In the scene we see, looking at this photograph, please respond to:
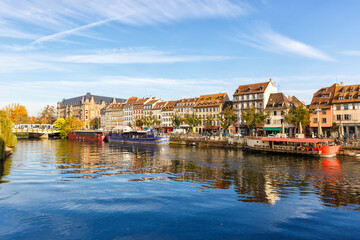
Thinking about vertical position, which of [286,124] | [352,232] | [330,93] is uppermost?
[330,93]

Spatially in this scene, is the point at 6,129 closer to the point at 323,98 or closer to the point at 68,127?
the point at 323,98

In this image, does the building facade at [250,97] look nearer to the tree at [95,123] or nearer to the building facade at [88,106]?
the building facade at [88,106]

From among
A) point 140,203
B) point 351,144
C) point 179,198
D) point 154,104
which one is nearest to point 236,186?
point 179,198

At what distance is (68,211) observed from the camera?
16719mm

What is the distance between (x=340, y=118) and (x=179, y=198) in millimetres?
62773

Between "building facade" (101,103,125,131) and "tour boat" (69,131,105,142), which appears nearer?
"tour boat" (69,131,105,142)

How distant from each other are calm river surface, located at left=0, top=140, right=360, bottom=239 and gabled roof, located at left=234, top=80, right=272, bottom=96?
60.9 meters

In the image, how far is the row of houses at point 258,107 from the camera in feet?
225

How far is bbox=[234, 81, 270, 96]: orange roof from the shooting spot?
289ft

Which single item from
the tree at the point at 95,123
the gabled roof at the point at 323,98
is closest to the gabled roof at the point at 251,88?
the gabled roof at the point at 323,98

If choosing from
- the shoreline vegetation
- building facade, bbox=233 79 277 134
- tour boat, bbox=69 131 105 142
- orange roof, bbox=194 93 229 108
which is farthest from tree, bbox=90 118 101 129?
the shoreline vegetation

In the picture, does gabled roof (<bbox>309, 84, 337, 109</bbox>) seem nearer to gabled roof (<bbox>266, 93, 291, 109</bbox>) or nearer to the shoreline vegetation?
gabled roof (<bbox>266, 93, 291, 109</bbox>)

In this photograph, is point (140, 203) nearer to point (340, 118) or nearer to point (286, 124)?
point (340, 118)

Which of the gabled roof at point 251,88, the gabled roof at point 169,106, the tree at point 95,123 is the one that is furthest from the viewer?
the tree at point 95,123
